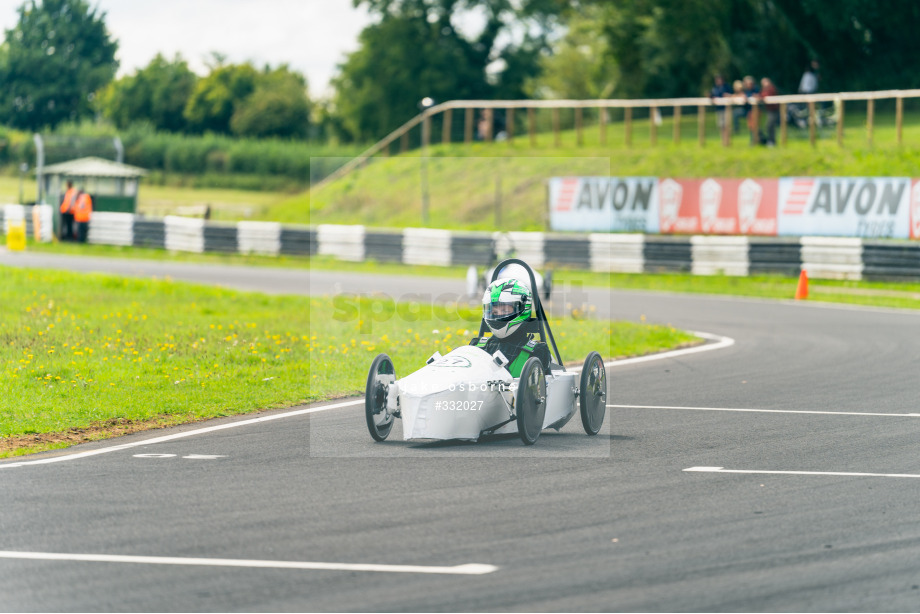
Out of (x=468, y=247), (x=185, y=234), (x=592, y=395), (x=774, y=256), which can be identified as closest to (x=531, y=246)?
(x=468, y=247)

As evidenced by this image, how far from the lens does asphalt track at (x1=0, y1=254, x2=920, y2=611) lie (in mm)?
5980

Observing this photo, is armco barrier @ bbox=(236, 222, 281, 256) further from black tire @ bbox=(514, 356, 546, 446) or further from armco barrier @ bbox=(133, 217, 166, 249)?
black tire @ bbox=(514, 356, 546, 446)

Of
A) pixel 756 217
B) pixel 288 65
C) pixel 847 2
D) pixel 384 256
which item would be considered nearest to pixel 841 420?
pixel 756 217

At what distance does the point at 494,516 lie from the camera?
24.3 ft

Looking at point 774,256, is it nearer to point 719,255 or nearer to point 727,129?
point 719,255

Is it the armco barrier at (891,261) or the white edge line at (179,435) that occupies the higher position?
the armco barrier at (891,261)

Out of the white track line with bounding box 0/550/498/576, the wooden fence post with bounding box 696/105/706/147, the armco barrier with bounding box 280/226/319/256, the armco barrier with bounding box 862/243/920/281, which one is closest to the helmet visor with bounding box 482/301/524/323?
the white track line with bounding box 0/550/498/576

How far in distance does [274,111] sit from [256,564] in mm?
91663

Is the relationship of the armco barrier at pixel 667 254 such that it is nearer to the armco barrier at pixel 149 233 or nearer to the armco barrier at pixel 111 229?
the armco barrier at pixel 149 233

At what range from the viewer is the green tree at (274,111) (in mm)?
94250

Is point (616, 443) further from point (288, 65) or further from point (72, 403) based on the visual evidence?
point (288, 65)

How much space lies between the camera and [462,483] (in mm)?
8336

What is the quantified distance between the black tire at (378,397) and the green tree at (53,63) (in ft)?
146

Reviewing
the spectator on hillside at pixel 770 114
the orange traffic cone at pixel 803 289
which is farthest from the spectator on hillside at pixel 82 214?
the orange traffic cone at pixel 803 289
